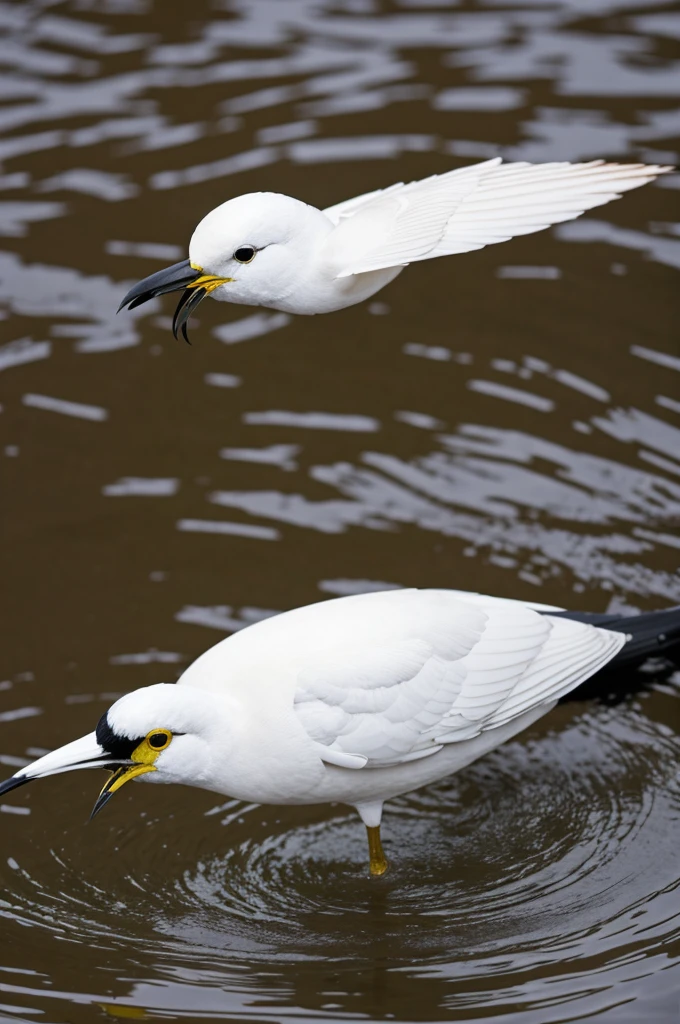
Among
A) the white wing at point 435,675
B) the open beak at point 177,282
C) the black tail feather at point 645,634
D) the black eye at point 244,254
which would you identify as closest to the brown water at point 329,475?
the black tail feather at point 645,634

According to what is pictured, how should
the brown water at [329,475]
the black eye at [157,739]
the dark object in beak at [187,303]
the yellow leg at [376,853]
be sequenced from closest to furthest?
the dark object in beak at [187,303], the black eye at [157,739], the brown water at [329,475], the yellow leg at [376,853]

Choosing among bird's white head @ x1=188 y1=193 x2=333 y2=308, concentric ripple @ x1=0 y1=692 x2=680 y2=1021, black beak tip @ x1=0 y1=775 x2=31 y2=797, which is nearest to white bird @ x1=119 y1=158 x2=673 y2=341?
bird's white head @ x1=188 y1=193 x2=333 y2=308

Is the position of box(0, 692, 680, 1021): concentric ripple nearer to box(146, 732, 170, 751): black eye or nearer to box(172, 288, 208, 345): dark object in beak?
box(146, 732, 170, 751): black eye

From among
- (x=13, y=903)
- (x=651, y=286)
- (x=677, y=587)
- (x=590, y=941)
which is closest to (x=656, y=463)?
(x=677, y=587)

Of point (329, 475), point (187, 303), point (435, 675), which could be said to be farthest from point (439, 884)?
point (329, 475)

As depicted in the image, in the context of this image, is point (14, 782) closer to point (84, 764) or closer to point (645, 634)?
point (84, 764)

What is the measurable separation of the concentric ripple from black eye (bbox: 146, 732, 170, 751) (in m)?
0.64

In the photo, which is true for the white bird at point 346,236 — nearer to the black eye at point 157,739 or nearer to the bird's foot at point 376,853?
the black eye at point 157,739

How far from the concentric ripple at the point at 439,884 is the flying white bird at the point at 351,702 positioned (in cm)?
→ 27

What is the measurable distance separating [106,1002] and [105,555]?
8.15 ft

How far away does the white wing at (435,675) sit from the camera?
15.7ft

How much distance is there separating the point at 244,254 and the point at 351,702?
4.73 feet

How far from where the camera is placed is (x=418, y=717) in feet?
16.1

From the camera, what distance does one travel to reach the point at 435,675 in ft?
16.3
